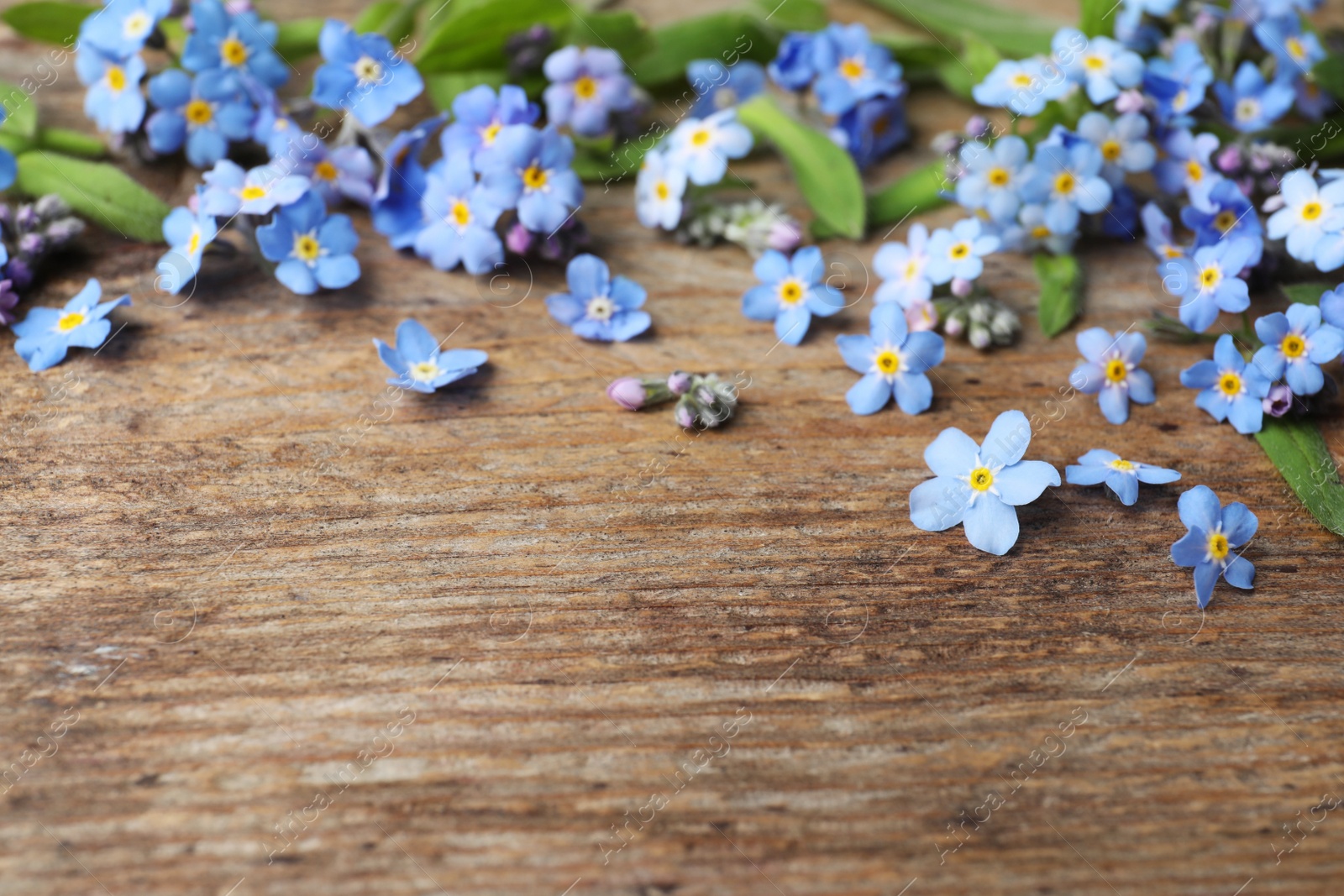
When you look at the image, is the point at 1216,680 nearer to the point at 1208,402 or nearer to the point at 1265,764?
the point at 1265,764

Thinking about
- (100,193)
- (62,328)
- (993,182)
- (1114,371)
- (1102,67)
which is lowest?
(1114,371)

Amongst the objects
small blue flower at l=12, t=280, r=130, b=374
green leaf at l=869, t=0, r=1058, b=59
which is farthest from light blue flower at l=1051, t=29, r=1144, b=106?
small blue flower at l=12, t=280, r=130, b=374

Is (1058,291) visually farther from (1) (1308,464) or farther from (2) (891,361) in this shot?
(1) (1308,464)

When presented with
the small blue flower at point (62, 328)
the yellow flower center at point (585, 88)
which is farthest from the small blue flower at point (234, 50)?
the yellow flower center at point (585, 88)

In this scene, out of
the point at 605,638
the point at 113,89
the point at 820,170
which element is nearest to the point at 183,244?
the point at 113,89

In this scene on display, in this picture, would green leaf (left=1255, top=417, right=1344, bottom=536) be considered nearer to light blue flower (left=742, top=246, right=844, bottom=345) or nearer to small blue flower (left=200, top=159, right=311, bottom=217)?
light blue flower (left=742, top=246, right=844, bottom=345)

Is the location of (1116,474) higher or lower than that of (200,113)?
lower
